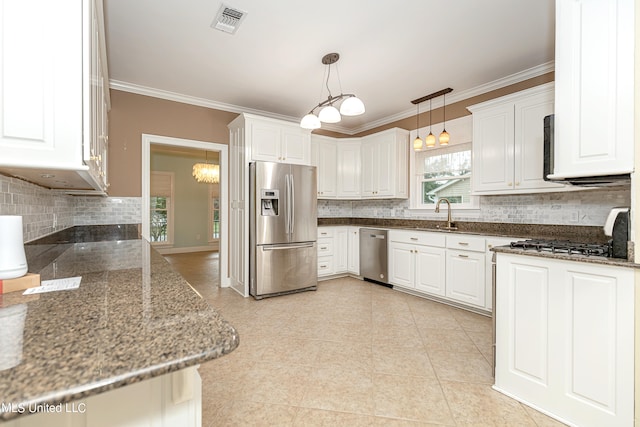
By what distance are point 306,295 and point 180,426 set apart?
3.22 meters

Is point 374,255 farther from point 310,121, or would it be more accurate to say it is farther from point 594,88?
point 594,88

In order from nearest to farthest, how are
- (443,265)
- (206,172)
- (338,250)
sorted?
(443,265)
(338,250)
(206,172)

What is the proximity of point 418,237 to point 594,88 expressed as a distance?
247 cm

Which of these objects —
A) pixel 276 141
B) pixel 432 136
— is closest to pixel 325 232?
pixel 276 141

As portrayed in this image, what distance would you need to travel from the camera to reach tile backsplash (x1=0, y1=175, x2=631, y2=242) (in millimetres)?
1870

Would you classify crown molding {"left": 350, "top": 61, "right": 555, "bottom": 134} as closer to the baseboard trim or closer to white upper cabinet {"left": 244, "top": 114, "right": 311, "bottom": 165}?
white upper cabinet {"left": 244, "top": 114, "right": 311, "bottom": 165}

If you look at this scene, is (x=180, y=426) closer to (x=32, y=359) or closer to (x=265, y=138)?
(x=32, y=359)

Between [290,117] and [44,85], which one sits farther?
[290,117]

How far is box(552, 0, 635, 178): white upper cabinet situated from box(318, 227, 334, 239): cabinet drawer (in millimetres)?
3189

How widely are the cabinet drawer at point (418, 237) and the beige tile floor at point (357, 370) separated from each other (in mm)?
765

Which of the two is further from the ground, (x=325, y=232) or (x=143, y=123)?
(x=143, y=123)

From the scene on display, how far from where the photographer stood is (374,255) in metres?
4.40

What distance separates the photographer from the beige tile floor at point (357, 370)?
164 cm

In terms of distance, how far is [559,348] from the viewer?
5.28 feet
